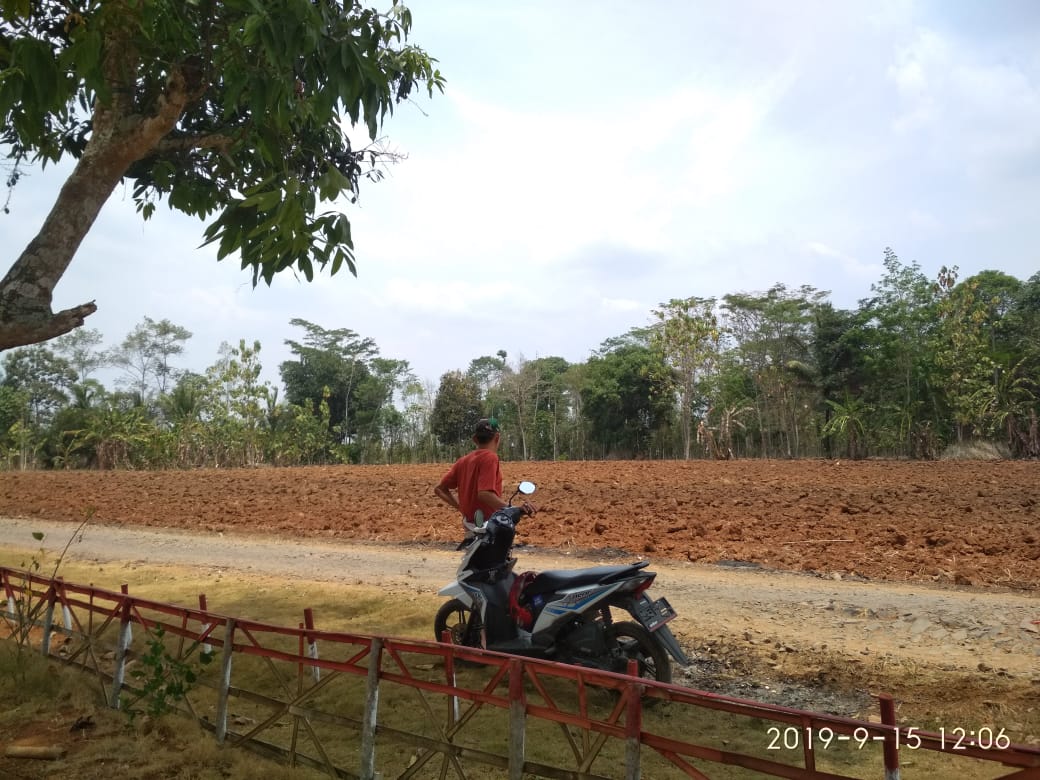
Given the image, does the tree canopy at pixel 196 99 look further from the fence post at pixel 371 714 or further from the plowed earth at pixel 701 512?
the plowed earth at pixel 701 512

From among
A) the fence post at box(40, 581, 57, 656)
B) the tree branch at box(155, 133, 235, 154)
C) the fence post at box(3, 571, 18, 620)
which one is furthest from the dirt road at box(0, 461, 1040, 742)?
the tree branch at box(155, 133, 235, 154)

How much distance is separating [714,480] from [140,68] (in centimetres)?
1798

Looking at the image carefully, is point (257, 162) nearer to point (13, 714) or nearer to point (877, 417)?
point (13, 714)

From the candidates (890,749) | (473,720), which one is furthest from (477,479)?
(890,749)

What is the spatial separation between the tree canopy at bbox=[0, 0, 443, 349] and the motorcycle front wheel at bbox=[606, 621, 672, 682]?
2.65m

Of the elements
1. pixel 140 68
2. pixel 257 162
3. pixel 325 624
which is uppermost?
pixel 140 68

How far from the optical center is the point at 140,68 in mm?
4305

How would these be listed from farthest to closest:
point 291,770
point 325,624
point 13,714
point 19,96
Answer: point 325,624 → point 13,714 → point 291,770 → point 19,96

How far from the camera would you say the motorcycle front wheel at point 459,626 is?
5.10 meters

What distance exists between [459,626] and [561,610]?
111cm

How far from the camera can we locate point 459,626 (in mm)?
5242

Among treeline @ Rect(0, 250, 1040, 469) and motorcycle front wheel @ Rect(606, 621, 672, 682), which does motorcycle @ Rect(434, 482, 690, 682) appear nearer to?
motorcycle front wheel @ Rect(606, 621, 672, 682)

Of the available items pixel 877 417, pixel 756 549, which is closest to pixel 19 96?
pixel 756 549

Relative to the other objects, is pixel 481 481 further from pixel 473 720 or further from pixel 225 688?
pixel 225 688
